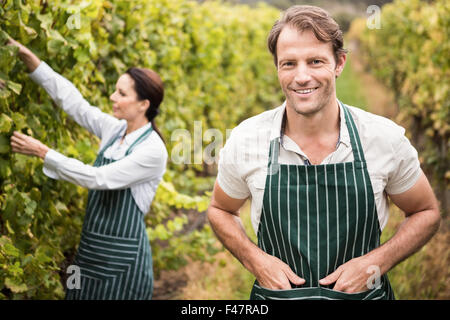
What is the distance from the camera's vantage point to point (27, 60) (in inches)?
106

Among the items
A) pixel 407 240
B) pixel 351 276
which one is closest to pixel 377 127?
pixel 407 240

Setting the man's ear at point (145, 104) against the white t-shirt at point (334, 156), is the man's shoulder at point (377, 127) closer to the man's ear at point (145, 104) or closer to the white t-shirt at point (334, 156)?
the white t-shirt at point (334, 156)

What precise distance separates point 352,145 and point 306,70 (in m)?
0.33

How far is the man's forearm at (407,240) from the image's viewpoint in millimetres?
2129

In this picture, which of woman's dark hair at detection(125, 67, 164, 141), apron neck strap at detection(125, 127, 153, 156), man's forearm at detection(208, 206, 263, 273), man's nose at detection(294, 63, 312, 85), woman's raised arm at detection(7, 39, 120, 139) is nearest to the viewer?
man's nose at detection(294, 63, 312, 85)

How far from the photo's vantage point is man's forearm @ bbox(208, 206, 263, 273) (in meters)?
2.25

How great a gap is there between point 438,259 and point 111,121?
294cm

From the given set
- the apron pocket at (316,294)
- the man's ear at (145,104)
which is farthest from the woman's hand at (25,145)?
the apron pocket at (316,294)

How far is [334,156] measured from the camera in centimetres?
217

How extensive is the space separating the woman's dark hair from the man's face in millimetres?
1351

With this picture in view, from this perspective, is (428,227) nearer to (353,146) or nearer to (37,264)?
(353,146)

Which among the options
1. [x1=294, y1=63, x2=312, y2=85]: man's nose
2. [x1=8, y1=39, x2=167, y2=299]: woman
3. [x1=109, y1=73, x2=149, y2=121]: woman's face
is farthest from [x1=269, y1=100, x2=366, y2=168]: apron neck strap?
[x1=109, y1=73, x2=149, y2=121]: woman's face

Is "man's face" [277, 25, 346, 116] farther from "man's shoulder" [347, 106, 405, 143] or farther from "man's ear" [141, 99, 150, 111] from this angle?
"man's ear" [141, 99, 150, 111]

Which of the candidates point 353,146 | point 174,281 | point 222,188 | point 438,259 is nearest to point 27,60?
point 222,188
